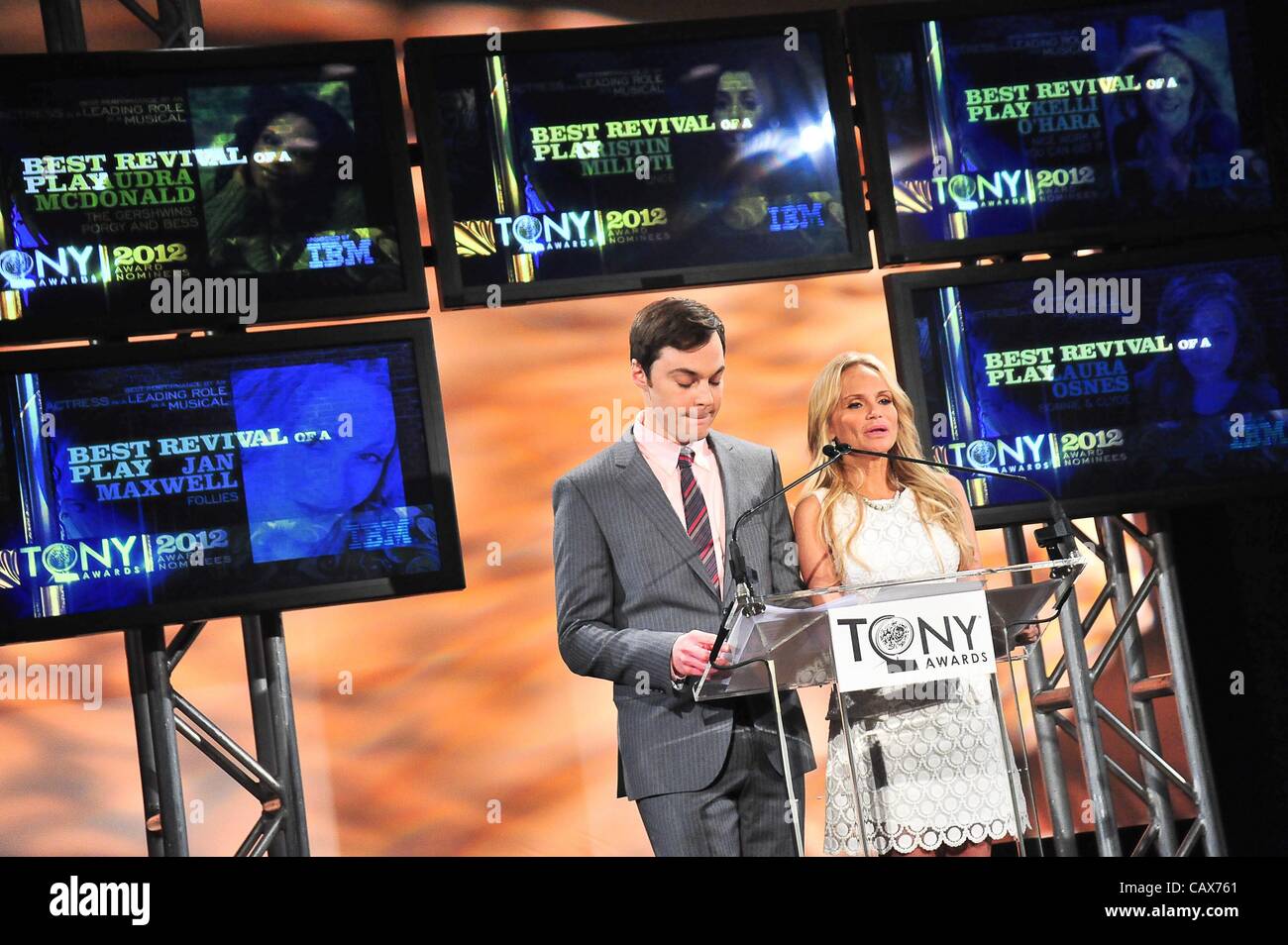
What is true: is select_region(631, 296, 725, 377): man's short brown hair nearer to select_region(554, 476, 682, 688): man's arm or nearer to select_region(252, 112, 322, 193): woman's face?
select_region(554, 476, 682, 688): man's arm

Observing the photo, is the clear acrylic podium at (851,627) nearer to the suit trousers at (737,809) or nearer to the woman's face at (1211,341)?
the suit trousers at (737,809)

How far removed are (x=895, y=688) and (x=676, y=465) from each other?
2.58ft

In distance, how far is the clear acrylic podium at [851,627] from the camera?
2.51m

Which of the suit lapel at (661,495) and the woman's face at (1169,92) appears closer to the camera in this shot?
the suit lapel at (661,495)

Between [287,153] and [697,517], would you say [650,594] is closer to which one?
[697,517]

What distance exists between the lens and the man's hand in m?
2.76

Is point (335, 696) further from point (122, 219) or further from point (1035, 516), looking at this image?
point (1035, 516)

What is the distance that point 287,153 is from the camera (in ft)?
12.3

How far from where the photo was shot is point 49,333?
11.9 ft

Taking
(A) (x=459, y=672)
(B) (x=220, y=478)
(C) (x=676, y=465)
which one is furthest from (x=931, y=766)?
(A) (x=459, y=672)

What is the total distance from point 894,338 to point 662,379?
961 mm

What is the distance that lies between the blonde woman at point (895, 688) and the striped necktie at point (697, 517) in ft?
0.65

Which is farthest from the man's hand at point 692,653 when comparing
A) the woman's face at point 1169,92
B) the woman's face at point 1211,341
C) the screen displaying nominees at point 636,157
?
the woman's face at point 1169,92

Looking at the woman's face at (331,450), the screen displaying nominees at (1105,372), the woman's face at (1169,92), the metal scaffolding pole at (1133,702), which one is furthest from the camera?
the metal scaffolding pole at (1133,702)
